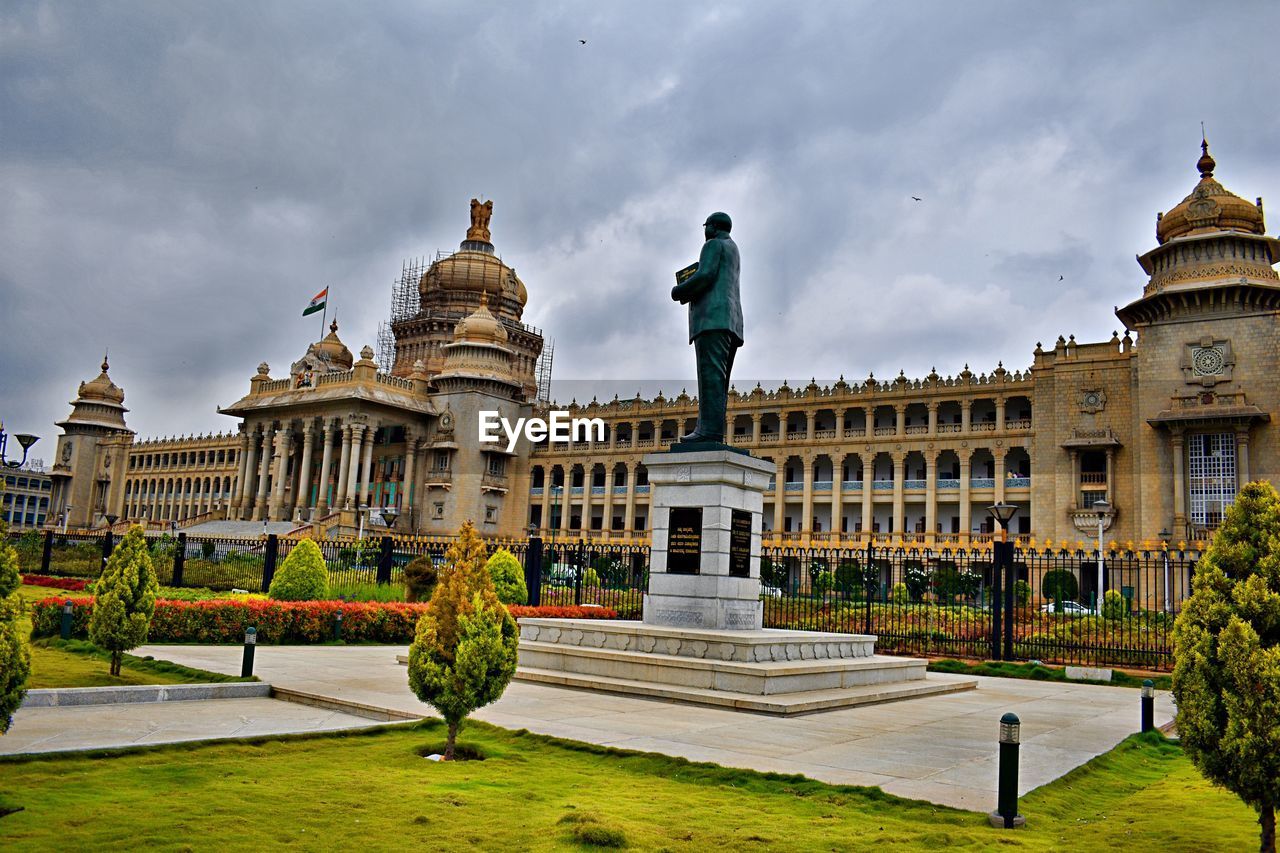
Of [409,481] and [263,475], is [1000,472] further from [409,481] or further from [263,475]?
[263,475]

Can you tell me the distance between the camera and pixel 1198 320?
3978cm

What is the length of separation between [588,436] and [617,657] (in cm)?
5056

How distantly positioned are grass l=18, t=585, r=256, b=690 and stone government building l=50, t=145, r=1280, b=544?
123 feet

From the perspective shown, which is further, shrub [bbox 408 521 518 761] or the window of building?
the window of building

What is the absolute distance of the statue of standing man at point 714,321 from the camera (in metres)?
14.7

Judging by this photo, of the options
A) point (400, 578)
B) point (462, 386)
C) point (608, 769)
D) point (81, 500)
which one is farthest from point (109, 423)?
point (608, 769)

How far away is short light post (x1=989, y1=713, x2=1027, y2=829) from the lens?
640 cm

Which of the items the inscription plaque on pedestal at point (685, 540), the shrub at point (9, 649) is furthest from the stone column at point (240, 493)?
the shrub at point (9, 649)

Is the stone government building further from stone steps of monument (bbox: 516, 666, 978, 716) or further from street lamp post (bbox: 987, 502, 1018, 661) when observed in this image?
stone steps of monument (bbox: 516, 666, 978, 716)

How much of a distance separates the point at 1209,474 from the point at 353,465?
44.3 m

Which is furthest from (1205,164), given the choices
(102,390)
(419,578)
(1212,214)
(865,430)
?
(102,390)

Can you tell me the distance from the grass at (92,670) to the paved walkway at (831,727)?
715 mm

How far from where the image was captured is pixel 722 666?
11875mm

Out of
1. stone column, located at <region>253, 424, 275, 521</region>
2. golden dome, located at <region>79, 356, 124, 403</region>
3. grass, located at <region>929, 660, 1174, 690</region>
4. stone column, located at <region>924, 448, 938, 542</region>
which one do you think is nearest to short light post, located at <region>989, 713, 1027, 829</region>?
grass, located at <region>929, 660, 1174, 690</region>
